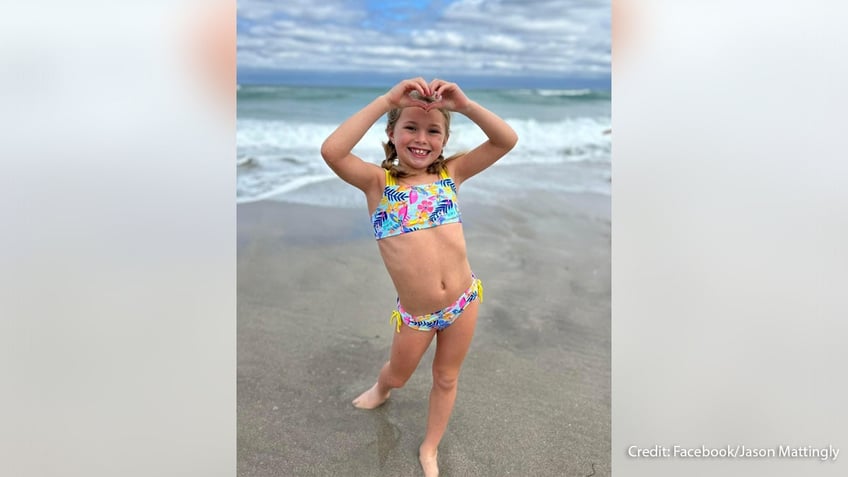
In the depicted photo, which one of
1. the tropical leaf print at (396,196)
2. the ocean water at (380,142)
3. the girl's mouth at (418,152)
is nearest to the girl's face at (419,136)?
the girl's mouth at (418,152)

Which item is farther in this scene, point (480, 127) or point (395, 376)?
point (395, 376)

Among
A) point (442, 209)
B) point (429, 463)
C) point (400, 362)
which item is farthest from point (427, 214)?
point (429, 463)

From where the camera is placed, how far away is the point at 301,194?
4.77 metres

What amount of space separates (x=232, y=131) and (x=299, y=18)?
5.97 m

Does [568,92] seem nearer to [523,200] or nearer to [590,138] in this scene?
[590,138]

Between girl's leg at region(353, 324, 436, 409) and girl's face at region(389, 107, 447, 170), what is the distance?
0.59 meters

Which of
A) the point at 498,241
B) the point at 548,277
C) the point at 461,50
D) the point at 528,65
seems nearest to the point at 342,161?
the point at 548,277

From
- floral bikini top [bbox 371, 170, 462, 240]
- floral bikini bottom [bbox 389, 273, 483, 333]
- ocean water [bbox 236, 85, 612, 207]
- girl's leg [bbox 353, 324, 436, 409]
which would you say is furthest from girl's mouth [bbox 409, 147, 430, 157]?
ocean water [bbox 236, 85, 612, 207]

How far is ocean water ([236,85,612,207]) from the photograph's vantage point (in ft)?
16.3

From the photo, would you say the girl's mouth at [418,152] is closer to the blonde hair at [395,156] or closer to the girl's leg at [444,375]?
the blonde hair at [395,156]

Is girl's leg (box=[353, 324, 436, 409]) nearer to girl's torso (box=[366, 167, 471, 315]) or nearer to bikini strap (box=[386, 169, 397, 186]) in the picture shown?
girl's torso (box=[366, 167, 471, 315])

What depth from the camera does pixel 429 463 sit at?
1.93 m

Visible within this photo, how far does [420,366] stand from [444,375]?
619 millimetres

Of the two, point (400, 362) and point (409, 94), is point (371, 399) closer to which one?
point (400, 362)
